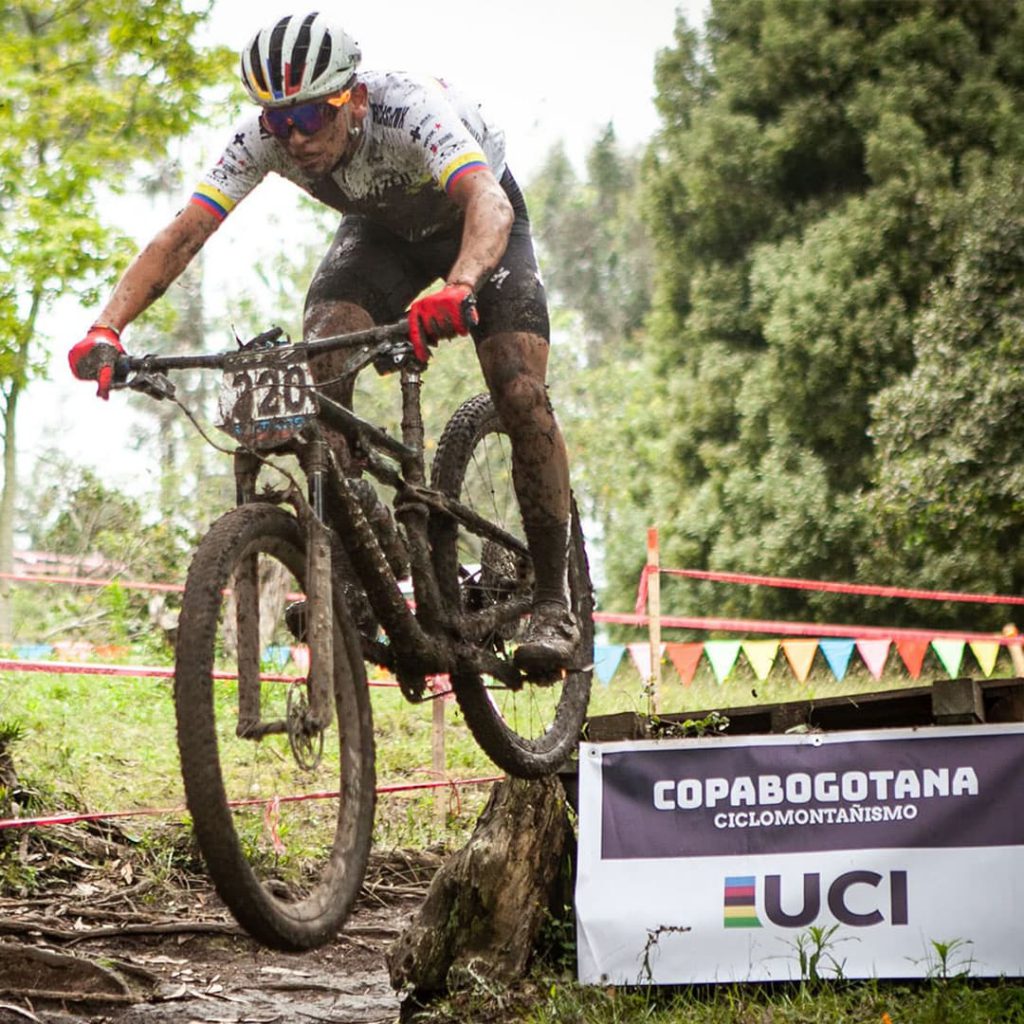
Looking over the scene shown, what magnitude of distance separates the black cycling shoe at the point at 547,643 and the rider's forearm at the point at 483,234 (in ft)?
4.72

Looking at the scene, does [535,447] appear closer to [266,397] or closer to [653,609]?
[266,397]

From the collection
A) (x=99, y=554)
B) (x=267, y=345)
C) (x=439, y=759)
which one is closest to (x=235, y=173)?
(x=267, y=345)

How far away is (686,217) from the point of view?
832 inches

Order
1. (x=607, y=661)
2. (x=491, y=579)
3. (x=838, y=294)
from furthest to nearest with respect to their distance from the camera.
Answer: (x=838, y=294) < (x=607, y=661) < (x=491, y=579)

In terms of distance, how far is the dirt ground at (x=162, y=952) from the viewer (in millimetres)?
5383

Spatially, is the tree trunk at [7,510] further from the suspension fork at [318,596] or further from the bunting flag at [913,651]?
the suspension fork at [318,596]

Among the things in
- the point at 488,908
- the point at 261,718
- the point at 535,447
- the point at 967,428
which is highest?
the point at 967,428

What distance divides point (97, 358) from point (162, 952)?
319cm

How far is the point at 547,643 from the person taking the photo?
501cm

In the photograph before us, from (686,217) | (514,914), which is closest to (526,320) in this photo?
(514,914)

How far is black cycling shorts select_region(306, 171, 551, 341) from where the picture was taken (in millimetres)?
4805

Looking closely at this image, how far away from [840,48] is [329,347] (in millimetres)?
17232

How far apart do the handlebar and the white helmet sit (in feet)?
2.27

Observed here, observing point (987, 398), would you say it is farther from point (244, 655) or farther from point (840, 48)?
point (244, 655)
